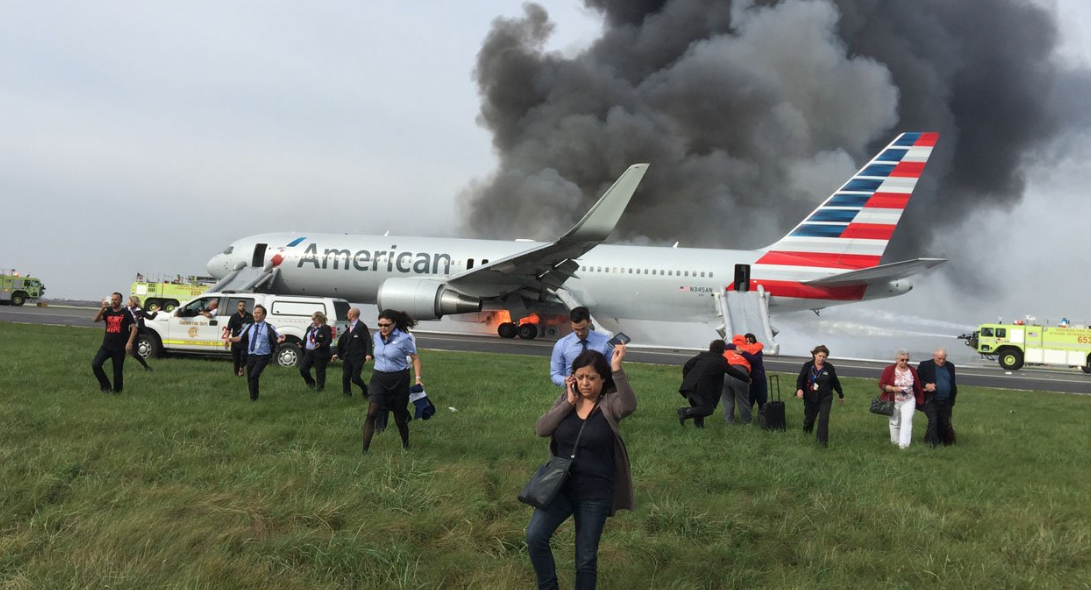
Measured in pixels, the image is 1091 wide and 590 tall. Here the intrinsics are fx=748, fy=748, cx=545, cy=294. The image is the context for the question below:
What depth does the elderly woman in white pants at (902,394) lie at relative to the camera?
987cm

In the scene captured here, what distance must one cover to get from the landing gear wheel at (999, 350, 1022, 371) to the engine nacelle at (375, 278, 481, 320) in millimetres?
22581

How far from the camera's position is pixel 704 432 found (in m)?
10.4

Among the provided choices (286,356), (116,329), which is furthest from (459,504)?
(286,356)

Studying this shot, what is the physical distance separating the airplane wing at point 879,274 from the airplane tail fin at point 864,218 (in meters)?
1.21

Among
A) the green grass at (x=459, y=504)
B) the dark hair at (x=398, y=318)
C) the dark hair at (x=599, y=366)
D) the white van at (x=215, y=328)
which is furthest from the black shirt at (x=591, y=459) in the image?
the white van at (x=215, y=328)

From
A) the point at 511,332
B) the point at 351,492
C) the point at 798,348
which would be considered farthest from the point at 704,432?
the point at 798,348

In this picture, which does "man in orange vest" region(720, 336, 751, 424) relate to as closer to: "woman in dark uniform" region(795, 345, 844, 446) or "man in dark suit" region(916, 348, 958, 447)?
"woman in dark uniform" region(795, 345, 844, 446)

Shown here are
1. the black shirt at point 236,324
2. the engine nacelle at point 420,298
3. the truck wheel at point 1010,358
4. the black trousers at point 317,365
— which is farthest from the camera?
the truck wheel at point 1010,358

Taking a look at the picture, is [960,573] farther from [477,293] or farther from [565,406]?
[477,293]

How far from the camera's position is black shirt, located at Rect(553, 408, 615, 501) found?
4.03 m

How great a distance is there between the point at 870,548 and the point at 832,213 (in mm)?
24773

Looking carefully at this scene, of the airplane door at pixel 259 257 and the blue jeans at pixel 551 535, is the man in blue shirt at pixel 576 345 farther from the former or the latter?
the airplane door at pixel 259 257

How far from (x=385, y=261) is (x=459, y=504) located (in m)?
23.9

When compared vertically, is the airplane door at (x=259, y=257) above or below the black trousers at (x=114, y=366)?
above
